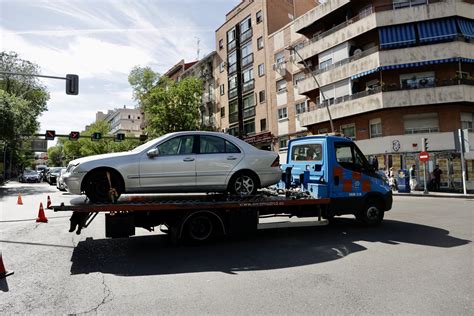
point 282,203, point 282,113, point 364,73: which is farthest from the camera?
point 282,113

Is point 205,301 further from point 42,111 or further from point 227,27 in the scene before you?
point 42,111

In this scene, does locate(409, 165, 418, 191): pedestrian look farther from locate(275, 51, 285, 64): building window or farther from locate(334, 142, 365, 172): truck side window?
locate(334, 142, 365, 172): truck side window

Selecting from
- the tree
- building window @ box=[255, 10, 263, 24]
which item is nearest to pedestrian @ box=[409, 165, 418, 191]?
building window @ box=[255, 10, 263, 24]

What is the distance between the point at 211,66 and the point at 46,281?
1907 inches

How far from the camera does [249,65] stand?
1634 inches

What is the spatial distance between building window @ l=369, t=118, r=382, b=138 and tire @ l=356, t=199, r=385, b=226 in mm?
18902

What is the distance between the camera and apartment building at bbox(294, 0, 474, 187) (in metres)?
23.8

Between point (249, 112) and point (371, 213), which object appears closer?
point (371, 213)

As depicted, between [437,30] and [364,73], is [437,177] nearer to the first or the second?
[364,73]

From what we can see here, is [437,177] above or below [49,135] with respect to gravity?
below

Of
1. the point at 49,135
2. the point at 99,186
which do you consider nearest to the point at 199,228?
the point at 99,186

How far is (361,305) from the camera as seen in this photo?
407 centimetres

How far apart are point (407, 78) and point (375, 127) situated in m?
4.11

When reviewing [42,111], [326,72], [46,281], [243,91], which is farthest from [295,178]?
[42,111]
